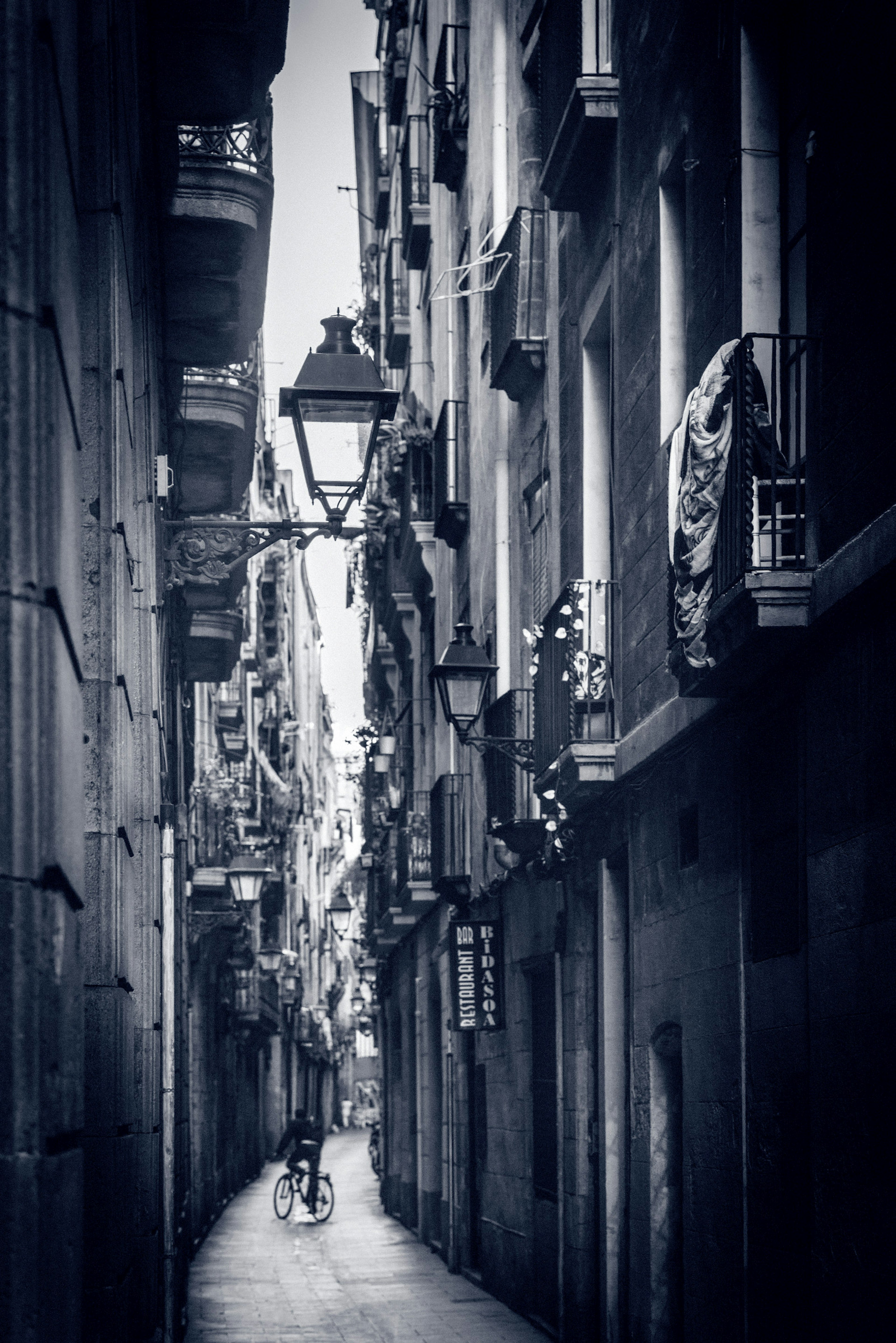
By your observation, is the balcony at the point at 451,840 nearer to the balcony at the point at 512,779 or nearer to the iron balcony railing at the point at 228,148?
the balcony at the point at 512,779

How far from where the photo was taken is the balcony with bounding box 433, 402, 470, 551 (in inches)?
866

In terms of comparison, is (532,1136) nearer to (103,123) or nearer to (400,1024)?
(103,123)

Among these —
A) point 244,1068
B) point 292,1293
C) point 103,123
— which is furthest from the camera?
point 244,1068

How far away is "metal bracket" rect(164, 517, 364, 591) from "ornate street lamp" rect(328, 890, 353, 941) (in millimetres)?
27282

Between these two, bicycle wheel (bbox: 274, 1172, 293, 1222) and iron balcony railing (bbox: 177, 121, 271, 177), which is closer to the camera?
iron balcony railing (bbox: 177, 121, 271, 177)

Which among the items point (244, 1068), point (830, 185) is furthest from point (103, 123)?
point (244, 1068)

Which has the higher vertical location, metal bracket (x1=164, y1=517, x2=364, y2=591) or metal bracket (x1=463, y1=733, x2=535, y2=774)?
metal bracket (x1=164, y1=517, x2=364, y2=591)

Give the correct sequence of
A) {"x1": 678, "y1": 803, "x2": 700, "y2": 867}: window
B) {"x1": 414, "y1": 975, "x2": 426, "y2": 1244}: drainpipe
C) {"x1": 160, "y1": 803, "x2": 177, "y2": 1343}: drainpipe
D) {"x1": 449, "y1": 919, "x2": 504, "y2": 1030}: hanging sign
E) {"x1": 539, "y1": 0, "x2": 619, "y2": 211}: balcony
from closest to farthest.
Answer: {"x1": 678, "y1": 803, "x2": 700, "y2": 867}: window, {"x1": 160, "y1": 803, "x2": 177, "y2": 1343}: drainpipe, {"x1": 539, "y1": 0, "x2": 619, "y2": 211}: balcony, {"x1": 449, "y1": 919, "x2": 504, "y2": 1030}: hanging sign, {"x1": 414, "y1": 975, "x2": 426, "y2": 1244}: drainpipe

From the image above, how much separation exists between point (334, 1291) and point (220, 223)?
11.6 meters

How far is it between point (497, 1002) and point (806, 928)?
33.1ft

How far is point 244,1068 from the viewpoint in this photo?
46406 mm

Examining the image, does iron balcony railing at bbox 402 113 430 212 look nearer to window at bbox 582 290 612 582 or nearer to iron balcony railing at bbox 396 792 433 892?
iron balcony railing at bbox 396 792 433 892

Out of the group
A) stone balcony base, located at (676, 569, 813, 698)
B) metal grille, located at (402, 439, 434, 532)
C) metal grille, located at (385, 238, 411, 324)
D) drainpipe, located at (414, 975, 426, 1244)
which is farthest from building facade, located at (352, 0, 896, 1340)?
metal grille, located at (385, 238, 411, 324)

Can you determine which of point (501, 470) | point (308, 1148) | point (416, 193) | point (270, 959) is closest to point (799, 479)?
point (501, 470)
